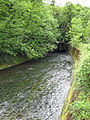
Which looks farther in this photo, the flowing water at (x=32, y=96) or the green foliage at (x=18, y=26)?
the green foliage at (x=18, y=26)

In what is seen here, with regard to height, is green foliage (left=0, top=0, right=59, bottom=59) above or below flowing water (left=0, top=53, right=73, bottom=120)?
above

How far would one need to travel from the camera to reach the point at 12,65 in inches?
719

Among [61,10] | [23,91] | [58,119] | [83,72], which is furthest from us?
[61,10]

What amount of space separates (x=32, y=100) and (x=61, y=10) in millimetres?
38625

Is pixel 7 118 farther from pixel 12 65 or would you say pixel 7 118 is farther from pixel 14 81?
pixel 12 65

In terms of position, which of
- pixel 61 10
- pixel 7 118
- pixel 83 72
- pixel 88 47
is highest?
pixel 61 10

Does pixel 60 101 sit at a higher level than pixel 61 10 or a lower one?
lower

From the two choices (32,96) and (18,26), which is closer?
(32,96)

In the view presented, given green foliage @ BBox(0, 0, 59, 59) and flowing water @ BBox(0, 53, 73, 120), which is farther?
green foliage @ BBox(0, 0, 59, 59)

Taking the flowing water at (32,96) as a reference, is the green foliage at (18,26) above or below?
above

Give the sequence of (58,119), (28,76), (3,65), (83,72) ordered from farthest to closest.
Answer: (3,65) → (28,76) → (58,119) → (83,72)

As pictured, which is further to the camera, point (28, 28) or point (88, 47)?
point (28, 28)

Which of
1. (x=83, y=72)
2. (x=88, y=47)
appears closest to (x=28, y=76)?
(x=88, y=47)

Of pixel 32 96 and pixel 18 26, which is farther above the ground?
pixel 18 26
